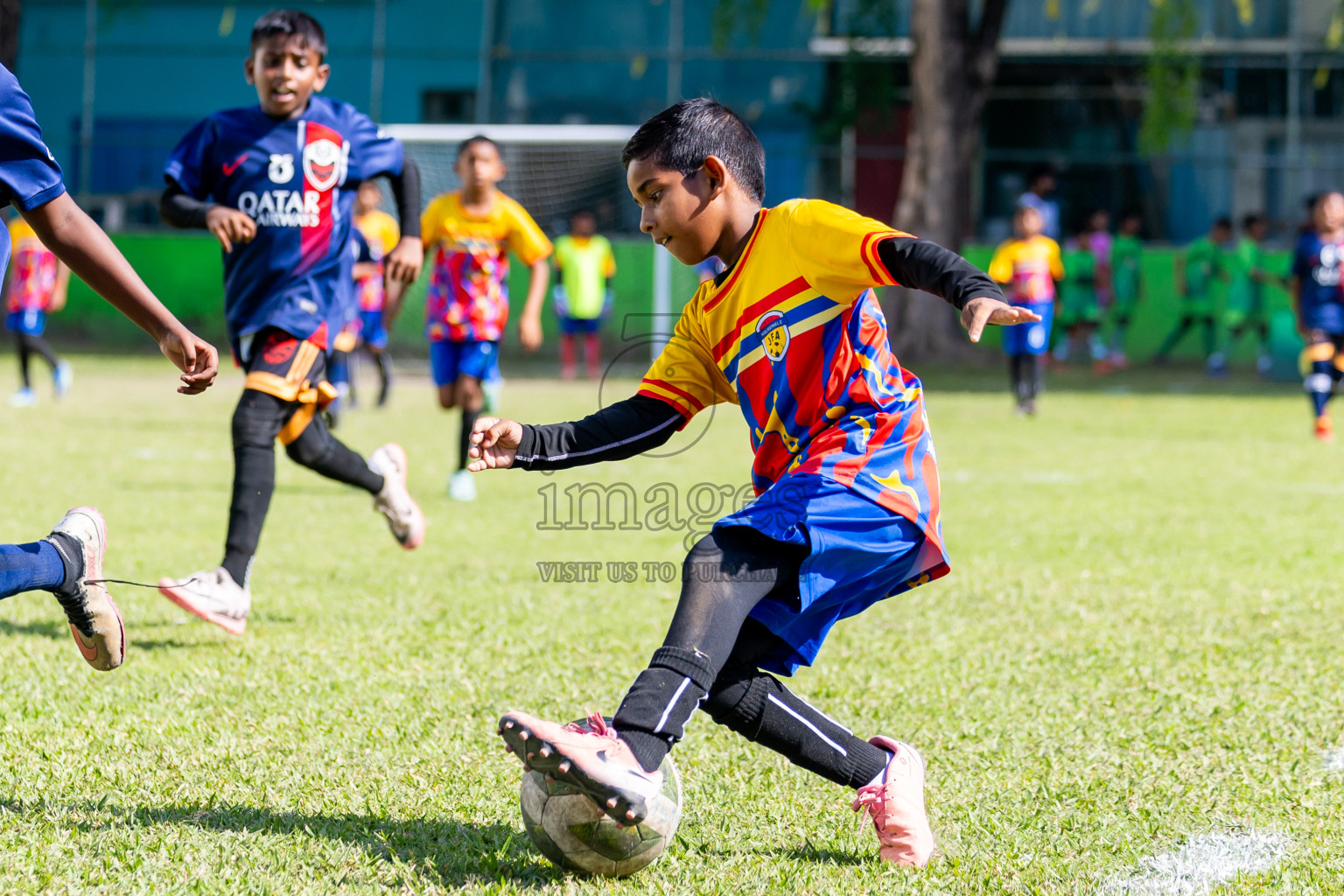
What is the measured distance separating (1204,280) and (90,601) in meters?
19.9

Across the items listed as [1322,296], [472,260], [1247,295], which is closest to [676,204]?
[472,260]

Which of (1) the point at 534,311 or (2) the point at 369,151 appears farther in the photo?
(1) the point at 534,311

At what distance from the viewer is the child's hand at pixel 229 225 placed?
4496 millimetres

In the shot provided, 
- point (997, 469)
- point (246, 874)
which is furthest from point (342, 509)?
point (246, 874)

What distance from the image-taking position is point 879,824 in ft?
8.91

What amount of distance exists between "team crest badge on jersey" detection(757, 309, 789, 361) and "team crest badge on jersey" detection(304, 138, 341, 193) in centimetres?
261

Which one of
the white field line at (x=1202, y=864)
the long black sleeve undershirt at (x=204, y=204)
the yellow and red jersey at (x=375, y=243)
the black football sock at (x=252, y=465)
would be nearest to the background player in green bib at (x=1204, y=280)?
the yellow and red jersey at (x=375, y=243)

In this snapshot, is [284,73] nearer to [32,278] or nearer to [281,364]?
[281,364]

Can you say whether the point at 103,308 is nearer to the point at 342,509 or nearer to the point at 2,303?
the point at 2,303

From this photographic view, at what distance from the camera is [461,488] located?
7.98m

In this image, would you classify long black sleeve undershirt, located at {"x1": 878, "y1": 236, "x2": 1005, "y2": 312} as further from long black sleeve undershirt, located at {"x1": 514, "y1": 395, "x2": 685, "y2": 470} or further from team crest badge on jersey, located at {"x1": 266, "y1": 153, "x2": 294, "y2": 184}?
team crest badge on jersey, located at {"x1": 266, "y1": 153, "x2": 294, "y2": 184}

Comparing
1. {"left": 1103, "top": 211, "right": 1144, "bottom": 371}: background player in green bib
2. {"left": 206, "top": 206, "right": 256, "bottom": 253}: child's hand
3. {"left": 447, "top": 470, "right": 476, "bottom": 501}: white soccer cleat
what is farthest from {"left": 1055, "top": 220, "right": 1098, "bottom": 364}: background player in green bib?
{"left": 206, "top": 206, "right": 256, "bottom": 253}: child's hand

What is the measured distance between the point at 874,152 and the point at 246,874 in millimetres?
22313

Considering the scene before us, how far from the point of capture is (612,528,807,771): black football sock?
8.00 ft
